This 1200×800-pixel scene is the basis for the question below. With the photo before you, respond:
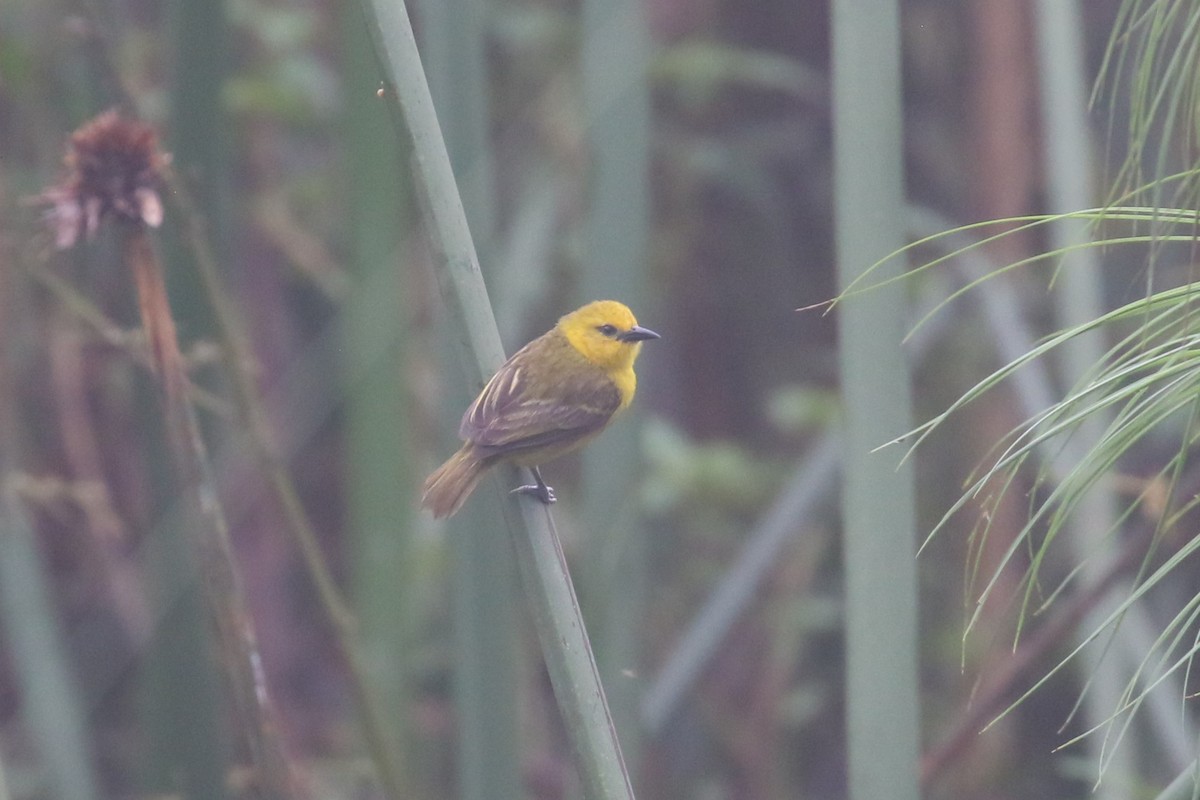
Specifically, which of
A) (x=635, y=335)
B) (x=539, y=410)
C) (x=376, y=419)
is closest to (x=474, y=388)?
(x=539, y=410)

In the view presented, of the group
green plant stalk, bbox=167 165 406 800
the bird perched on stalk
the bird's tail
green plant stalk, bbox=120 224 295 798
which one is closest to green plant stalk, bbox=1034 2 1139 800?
the bird perched on stalk

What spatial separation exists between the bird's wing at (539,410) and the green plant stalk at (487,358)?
1.50 ft

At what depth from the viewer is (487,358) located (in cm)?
117

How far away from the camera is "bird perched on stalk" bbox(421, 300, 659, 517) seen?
1804mm

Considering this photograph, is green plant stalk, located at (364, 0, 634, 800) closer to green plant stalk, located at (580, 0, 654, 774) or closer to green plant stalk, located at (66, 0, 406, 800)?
green plant stalk, located at (66, 0, 406, 800)

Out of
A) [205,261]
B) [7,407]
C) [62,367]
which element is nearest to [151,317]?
[205,261]

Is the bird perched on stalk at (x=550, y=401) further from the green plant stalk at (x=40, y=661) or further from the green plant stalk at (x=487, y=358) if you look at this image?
the green plant stalk at (x=40, y=661)

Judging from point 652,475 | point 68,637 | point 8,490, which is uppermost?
point 8,490

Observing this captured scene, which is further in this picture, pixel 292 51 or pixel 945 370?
pixel 945 370

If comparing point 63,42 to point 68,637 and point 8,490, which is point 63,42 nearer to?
point 8,490

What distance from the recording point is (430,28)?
2.00 meters

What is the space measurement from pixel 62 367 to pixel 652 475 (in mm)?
1497

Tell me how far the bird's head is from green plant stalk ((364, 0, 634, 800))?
104cm

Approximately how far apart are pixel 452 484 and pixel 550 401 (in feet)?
0.87
